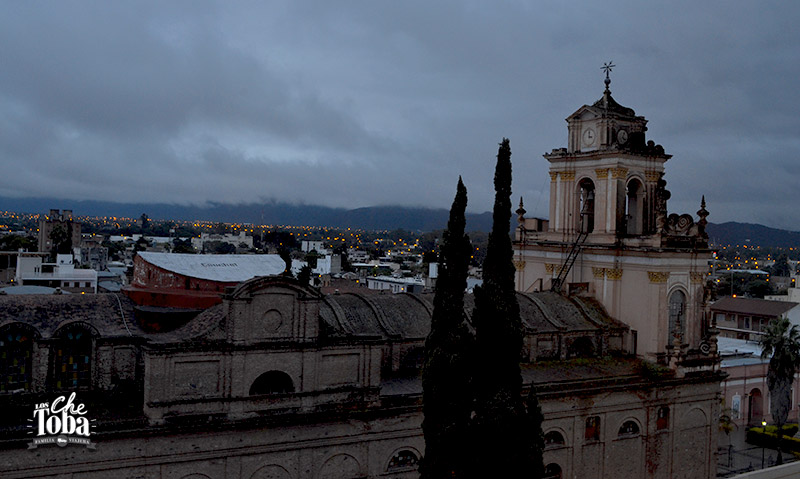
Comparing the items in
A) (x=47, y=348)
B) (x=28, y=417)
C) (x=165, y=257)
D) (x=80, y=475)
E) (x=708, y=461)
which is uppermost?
(x=165, y=257)

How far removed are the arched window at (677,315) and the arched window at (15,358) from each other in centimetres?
2585

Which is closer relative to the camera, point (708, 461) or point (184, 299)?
point (184, 299)

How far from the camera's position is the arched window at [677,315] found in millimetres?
30469

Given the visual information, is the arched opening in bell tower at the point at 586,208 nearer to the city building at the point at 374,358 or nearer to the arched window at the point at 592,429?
the city building at the point at 374,358

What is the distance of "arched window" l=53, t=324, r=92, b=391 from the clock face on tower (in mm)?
24113

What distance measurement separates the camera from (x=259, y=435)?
1931cm

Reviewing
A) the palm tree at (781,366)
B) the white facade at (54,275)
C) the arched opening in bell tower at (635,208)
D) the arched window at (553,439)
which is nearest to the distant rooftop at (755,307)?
the palm tree at (781,366)

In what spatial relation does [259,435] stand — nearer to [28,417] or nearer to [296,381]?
[296,381]

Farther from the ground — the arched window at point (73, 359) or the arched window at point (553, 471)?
the arched window at point (73, 359)

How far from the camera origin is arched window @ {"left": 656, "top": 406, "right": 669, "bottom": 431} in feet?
91.6

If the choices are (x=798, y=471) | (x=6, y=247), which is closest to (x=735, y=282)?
(x=798, y=471)

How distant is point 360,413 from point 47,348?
9.24 m

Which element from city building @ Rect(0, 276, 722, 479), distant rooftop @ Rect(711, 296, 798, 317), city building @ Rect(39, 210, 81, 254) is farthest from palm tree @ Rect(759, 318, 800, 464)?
city building @ Rect(39, 210, 81, 254)

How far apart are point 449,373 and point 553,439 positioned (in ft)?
30.9
